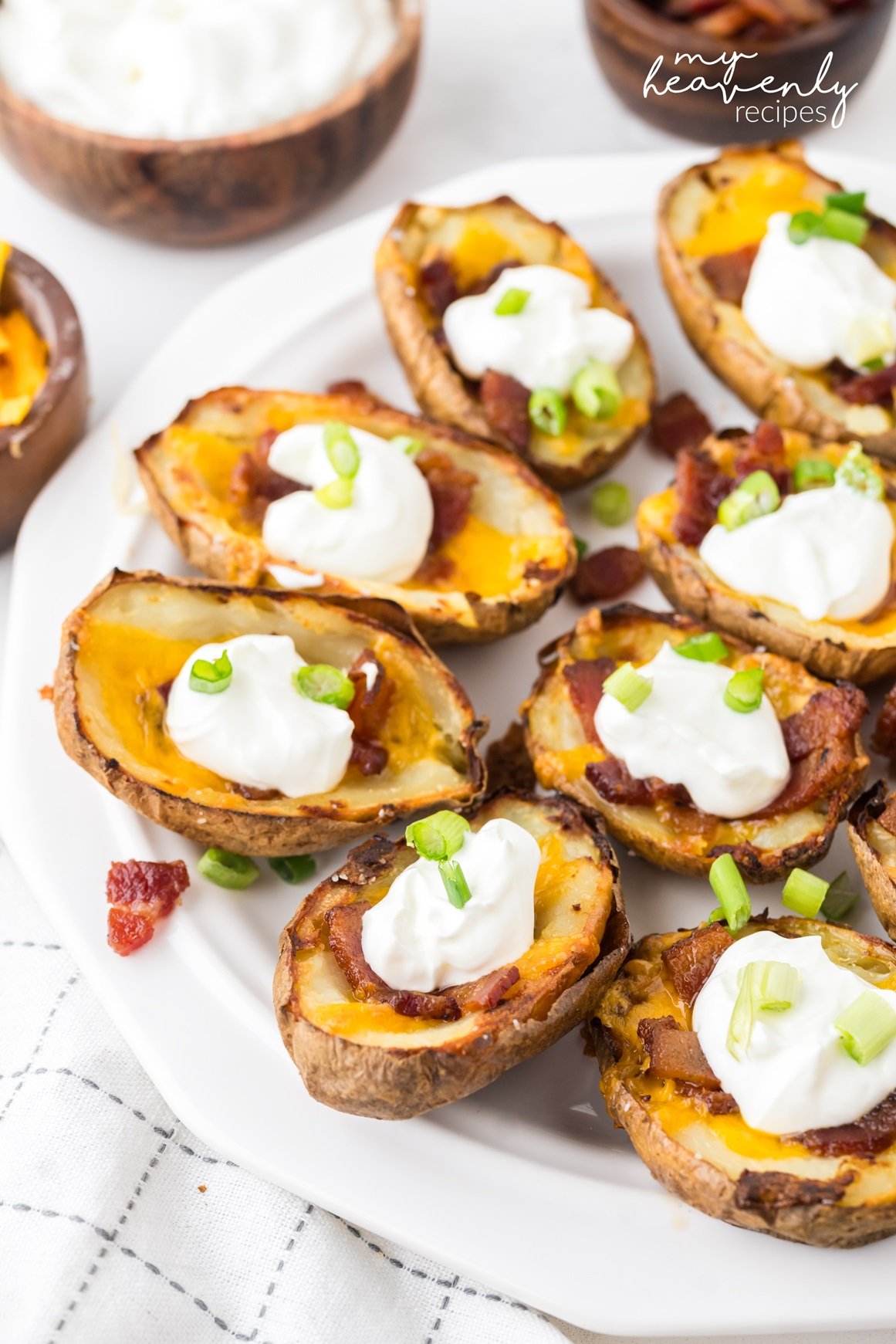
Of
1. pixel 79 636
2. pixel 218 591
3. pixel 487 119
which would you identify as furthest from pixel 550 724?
pixel 487 119

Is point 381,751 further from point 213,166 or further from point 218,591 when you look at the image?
point 213,166

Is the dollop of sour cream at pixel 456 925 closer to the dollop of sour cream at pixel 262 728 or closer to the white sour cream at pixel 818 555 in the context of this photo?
the dollop of sour cream at pixel 262 728

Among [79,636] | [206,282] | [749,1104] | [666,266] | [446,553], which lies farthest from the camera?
[206,282]

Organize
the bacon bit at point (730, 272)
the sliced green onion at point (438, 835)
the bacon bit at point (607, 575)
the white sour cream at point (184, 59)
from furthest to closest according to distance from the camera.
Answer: the white sour cream at point (184, 59)
the bacon bit at point (730, 272)
the bacon bit at point (607, 575)
the sliced green onion at point (438, 835)

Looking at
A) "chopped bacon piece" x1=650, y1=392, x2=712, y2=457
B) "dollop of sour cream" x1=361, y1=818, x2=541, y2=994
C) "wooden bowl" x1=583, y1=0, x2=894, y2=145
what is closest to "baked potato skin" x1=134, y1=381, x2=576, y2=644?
"chopped bacon piece" x1=650, y1=392, x2=712, y2=457

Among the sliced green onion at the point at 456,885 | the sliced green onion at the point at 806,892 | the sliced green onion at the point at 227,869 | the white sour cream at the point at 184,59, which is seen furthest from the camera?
the white sour cream at the point at 184,59

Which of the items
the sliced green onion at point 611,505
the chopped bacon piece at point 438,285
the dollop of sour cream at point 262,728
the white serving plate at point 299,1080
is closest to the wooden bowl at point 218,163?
the white serving plate at point 299,1080
